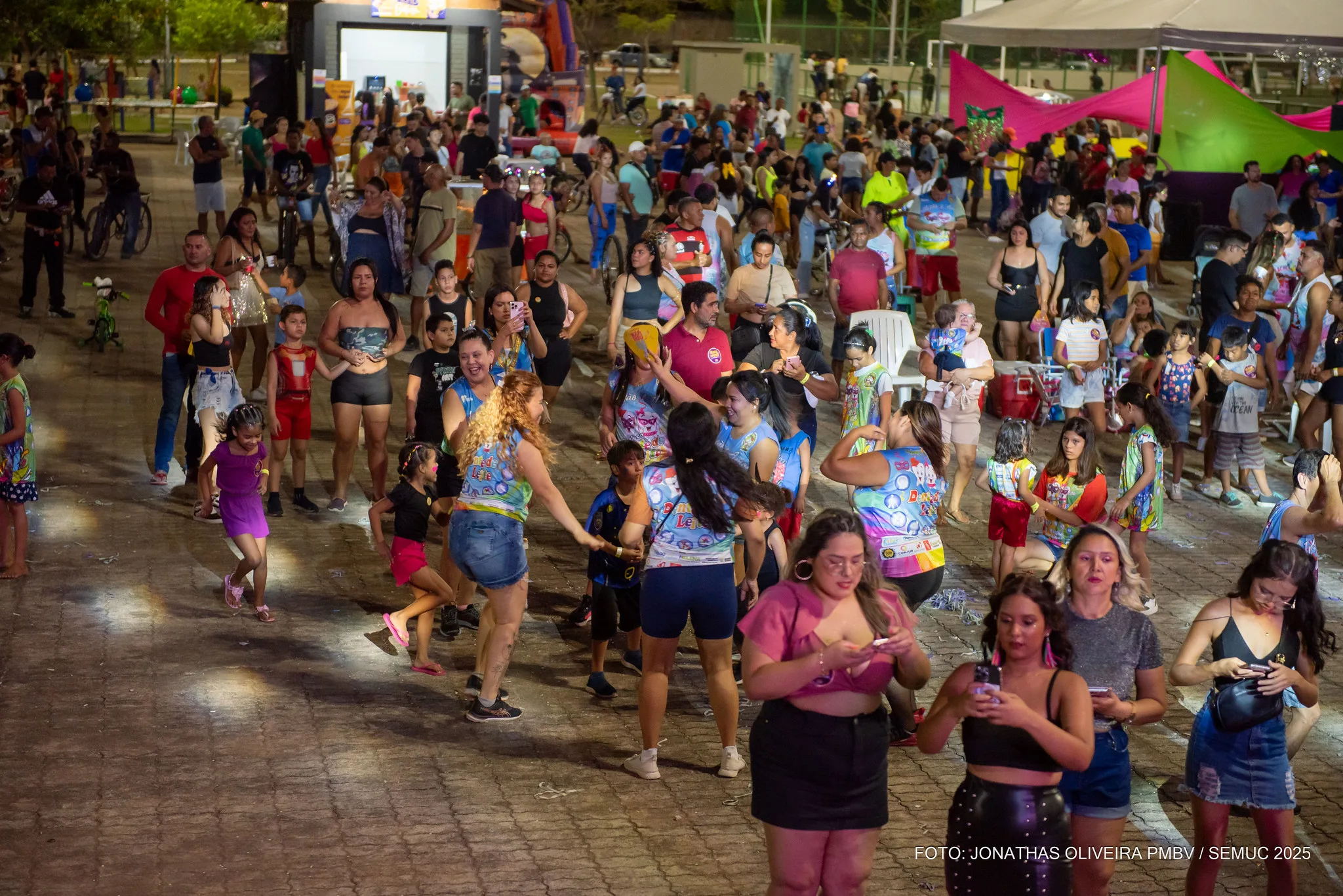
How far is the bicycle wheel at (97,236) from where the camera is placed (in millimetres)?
20594

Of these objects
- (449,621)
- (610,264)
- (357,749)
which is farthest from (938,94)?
(357,749)

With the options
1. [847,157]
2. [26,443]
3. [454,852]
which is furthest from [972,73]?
[454,852]

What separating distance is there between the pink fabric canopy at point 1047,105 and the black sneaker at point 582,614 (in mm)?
16450

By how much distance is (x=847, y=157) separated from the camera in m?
23.5

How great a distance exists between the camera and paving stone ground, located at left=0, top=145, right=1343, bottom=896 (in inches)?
245

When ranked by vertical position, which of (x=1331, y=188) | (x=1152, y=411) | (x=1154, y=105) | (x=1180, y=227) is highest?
(x=1154, y=105)

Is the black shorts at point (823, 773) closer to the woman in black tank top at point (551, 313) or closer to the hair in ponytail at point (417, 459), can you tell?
the hair in ponytail at point (417, 459)

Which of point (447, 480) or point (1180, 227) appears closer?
point (447, 480)

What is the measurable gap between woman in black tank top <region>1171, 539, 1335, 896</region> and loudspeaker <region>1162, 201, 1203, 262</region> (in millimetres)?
17267

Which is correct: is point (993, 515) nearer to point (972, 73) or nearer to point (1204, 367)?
point (1204, 367)

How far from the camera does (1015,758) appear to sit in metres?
4.77

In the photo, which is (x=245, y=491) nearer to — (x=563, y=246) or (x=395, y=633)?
(x=395, y=633)

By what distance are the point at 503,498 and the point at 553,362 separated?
5.01 m

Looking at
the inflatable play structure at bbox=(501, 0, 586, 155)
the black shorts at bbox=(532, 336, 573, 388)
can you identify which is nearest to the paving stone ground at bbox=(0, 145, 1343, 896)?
the black shorts at bbox=(532, 336, 573, 388)
